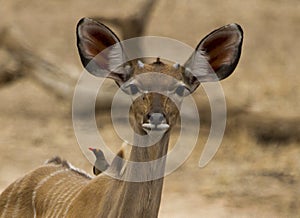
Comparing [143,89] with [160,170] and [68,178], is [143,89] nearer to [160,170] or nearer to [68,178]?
[160,170]

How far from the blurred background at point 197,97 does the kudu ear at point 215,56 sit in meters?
3.43

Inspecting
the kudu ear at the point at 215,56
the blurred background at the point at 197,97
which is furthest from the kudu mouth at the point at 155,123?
the blurred background at the point at 197,97

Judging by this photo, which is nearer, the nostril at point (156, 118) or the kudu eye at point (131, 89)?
the nostril at point (156, 118)

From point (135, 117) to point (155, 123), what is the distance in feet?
0.85

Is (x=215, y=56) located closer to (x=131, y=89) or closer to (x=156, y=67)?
(x=156, y=67)

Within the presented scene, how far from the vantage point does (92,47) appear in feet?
16.3

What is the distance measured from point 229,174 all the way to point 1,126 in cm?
320

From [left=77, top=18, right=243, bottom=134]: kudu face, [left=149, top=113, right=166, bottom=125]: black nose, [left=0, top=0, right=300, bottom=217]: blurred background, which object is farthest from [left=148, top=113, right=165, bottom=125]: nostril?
[left=0, top=0, right=300, bottom=217]: blurred background

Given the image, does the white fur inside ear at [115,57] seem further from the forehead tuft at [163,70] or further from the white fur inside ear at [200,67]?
the white fur inside ear at [200,67]

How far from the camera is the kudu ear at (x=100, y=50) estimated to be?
490 centimetres

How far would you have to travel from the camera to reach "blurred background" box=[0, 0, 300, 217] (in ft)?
28.8

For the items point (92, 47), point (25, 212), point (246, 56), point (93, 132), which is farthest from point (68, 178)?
point (246, 56)

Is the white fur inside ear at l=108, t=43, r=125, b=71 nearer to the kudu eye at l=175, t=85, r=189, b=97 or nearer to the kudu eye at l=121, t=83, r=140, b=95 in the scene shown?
the kudu eye at l=121, t=83, r=140, b=95

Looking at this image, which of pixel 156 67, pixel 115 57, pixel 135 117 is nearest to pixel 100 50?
pixel 115 57
